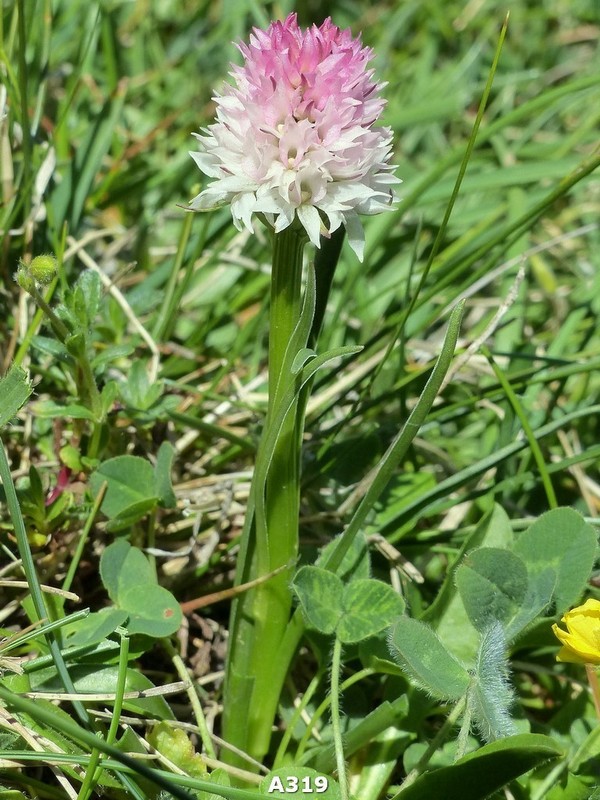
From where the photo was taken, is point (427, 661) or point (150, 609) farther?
point (150, 609)

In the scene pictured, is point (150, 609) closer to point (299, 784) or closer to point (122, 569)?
point (122, 569)

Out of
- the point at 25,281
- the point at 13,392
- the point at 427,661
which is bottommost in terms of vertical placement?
the point at 427,661

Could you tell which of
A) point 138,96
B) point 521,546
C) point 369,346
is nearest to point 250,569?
point 521,546

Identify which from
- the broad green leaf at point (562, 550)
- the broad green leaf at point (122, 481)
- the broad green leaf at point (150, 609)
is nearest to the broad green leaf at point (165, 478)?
the broad green leaf at point (122, 481)

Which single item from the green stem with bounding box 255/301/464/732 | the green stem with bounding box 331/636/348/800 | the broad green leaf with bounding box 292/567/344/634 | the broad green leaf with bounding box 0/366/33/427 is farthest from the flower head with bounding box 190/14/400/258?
the green stem with bounding box 331/636/348/800

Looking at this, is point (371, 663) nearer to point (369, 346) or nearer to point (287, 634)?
point (287, 634)

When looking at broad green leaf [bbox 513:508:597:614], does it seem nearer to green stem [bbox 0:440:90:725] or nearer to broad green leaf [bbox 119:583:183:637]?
broad green leaf [bbox 119:583:183:637]

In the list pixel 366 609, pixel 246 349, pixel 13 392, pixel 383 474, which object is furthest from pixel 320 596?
pixel 246 349
